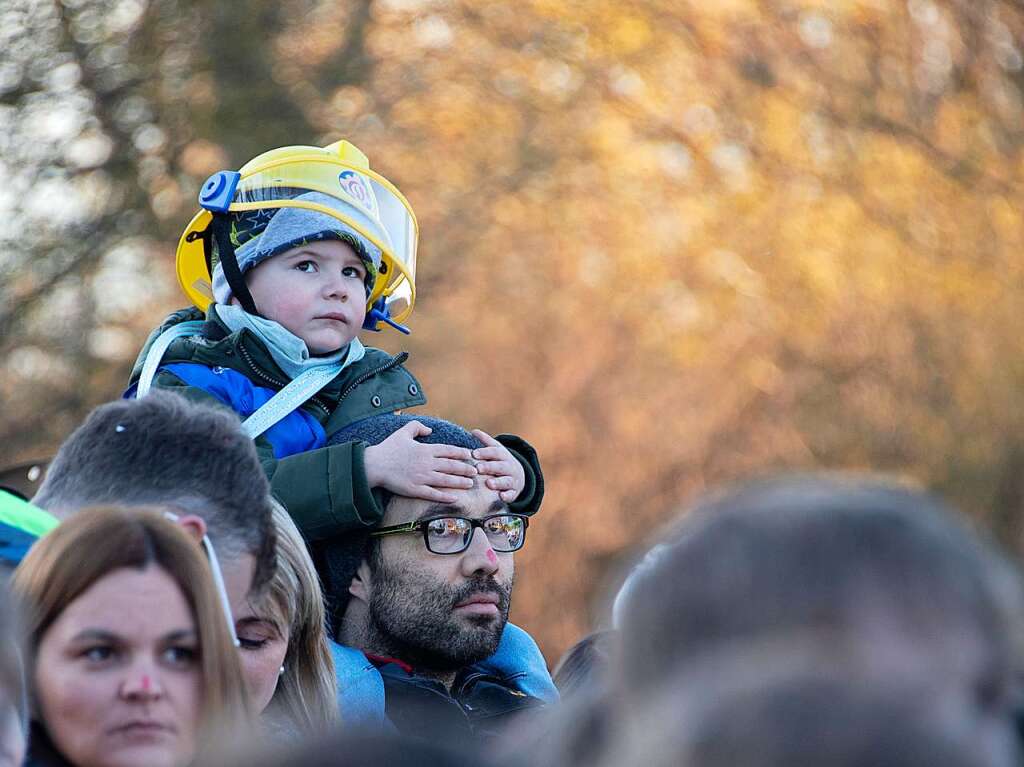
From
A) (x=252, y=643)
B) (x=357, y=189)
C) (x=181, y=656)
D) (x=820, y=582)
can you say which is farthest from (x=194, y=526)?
(x=357, y=189)

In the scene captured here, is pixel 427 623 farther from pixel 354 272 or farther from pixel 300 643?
pixel 354 272

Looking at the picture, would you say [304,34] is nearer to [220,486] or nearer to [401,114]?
[401,114]

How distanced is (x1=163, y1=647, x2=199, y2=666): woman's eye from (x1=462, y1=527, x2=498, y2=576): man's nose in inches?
55.6

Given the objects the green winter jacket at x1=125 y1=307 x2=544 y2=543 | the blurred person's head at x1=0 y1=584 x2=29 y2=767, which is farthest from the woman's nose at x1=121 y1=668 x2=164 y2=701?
the green winter jacket at x1=125 y1=307 x2=544 y2=543

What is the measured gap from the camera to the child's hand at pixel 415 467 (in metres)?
3.54

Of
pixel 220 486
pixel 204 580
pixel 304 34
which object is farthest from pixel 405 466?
pixel 304 34

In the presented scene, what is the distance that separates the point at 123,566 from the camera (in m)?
2.24

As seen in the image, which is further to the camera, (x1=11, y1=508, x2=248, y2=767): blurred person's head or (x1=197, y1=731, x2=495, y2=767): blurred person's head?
(x1=11, y1=508, x2=248, y2=767): blurred person's head

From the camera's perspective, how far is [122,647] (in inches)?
87.5

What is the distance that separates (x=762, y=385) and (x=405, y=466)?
397 inches

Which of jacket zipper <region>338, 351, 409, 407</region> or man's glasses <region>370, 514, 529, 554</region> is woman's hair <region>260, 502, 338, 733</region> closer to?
man's glasses <region>370, 514, 529, 554</region>

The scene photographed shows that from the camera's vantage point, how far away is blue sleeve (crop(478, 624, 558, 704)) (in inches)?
149

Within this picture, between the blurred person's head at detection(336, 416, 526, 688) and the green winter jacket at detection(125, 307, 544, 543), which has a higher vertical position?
the green winter jacket at detection(125, 307, 544, 543)

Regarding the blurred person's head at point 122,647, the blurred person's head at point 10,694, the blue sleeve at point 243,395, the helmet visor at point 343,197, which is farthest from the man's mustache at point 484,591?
the blurred person's head at point 10,694
